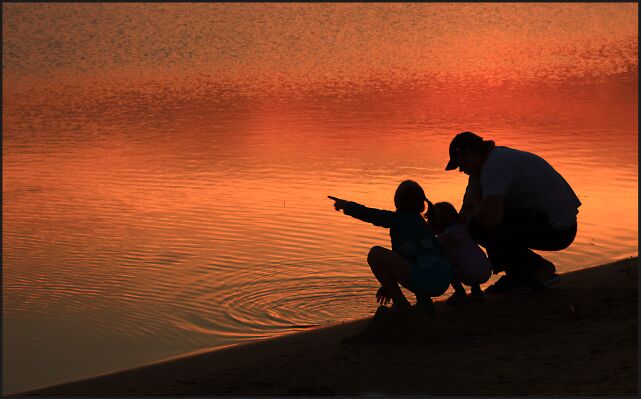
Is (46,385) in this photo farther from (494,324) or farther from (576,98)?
(576,98)

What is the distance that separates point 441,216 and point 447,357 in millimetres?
1268

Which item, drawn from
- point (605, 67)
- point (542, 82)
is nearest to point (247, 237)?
point (542, 82)

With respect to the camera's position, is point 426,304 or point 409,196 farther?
point 426,304

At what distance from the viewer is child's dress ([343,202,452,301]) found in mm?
6043

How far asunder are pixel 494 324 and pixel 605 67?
1628 cm

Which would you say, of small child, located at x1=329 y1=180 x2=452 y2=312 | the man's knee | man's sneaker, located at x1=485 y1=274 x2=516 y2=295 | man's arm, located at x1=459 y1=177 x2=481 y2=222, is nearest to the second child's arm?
small child, located at x1=329 y1=180 x2=452 y2=312

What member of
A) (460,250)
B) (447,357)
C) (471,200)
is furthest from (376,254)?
(471,200)

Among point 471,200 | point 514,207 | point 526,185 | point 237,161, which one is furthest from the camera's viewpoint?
point 237,161

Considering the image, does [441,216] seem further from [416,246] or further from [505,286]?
[505,286]

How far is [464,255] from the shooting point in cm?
641

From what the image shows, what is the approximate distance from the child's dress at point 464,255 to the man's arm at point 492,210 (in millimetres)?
225

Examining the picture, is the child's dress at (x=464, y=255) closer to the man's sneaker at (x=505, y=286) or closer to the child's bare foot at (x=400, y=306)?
the man's sneaker at (x=505, y=286)

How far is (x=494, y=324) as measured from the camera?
609cm

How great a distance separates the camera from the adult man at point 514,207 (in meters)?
6.22
